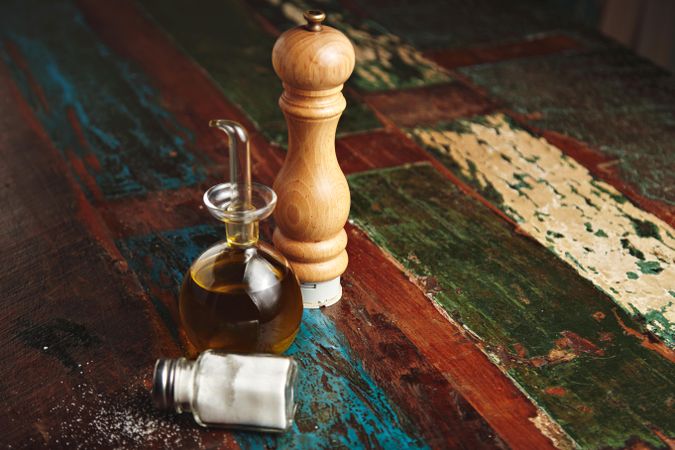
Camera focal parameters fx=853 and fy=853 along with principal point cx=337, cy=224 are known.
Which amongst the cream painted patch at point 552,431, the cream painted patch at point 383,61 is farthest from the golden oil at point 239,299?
the cream painted patch at point 383,61

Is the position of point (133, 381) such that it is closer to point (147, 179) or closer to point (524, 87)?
point (147, 179)

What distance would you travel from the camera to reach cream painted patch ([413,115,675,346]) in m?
0.91

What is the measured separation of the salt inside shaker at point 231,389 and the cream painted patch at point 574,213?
395 mm

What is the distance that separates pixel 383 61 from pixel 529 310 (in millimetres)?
745

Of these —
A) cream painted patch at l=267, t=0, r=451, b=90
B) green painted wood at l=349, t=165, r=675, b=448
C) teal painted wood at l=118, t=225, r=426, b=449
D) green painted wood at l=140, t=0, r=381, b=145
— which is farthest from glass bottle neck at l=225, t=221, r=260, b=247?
cream painted patch at l=267, t=0, r=451, b=90

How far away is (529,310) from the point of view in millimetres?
873

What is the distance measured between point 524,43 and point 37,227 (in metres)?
0.97

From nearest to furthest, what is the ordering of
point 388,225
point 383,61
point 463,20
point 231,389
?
point 231,389
point 388,225
point 383,61
point 463,20

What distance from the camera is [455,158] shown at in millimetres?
1188

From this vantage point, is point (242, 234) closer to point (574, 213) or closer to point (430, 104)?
point (574, 213)

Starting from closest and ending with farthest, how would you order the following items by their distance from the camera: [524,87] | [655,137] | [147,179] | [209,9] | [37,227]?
[37,227], [147,179], [655,137], [524,87], [209,9]

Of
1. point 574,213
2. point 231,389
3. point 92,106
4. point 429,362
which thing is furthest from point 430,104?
point 231,389

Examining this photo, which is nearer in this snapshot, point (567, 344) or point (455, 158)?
point (567, 344)

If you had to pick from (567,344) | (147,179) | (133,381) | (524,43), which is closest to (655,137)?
(524,43)
